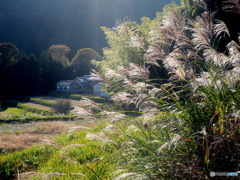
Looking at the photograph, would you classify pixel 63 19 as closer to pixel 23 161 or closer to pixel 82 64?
pixel 82 64

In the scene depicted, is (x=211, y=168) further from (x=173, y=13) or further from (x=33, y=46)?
(x=33, y=46)

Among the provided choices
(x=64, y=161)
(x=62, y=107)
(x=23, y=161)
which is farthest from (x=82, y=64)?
(x=64, y=161)

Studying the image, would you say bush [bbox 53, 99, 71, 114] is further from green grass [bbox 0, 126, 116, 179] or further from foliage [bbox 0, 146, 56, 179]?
foliage [bbox 0, 146, 56, 179]

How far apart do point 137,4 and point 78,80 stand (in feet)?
217

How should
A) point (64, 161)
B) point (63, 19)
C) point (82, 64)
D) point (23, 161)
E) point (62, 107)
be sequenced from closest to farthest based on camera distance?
point (64, 161) → point (23, 161) → point (62, 107) → point (82, 64) → point (63, 19)

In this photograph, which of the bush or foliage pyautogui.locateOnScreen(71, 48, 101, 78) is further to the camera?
foliage pyautogui.locateOnScreen(71, 48, 101, 78)

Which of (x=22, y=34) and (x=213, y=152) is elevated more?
(x=22, y=34)

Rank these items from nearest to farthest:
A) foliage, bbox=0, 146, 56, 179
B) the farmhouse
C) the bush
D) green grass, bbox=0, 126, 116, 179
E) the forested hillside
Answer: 1. green grass, bbox=0, 126, 116, 179
2. foliage, bbox=0, 146, 56, 179
3. the bush
4. the farmhouse
5. the forested hillside

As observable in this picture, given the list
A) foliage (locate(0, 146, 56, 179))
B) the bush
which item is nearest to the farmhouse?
the bush

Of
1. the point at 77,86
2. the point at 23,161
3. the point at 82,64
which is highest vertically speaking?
the point at 82,64

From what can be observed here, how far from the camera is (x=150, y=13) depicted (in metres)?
93.1

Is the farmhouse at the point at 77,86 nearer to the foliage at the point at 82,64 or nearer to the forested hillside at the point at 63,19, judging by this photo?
the foliage at the point at 82,64

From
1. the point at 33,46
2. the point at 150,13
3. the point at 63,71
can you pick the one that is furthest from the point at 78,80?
the point at 150,13

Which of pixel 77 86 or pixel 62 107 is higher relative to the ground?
pixel 77 86
